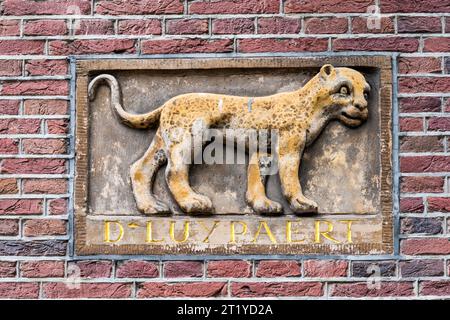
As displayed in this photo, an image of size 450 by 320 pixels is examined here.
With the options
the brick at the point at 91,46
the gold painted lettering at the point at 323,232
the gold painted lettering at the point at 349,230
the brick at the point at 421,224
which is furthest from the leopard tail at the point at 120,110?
the brick at the point at 421,224

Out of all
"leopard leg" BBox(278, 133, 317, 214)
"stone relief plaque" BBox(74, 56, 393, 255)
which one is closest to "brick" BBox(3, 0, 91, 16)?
"stone relief plaque" BBox(74, 56, 393, 255)

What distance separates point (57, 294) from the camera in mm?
4035

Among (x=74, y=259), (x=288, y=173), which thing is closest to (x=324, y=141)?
(x=288, y=173)

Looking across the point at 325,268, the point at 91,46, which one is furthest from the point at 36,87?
the point at 325,268

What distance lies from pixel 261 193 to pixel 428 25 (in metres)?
1.07

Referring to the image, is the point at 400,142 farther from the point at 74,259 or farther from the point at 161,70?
the point at 74,259

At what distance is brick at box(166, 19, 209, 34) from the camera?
4.11 metres

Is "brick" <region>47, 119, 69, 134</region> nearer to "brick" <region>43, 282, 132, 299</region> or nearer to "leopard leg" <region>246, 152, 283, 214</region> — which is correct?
"brick" <region>43, 282, 132, 299</region>

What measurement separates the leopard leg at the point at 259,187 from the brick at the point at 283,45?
473mm

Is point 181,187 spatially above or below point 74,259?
above

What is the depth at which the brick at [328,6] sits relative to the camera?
4109 mm

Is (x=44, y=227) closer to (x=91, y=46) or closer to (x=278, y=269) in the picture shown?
(x=91, y=46)

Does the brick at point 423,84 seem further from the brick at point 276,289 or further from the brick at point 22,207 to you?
the brick at point 22,207

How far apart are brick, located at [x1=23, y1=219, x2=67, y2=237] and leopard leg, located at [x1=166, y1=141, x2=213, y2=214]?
52 cm
